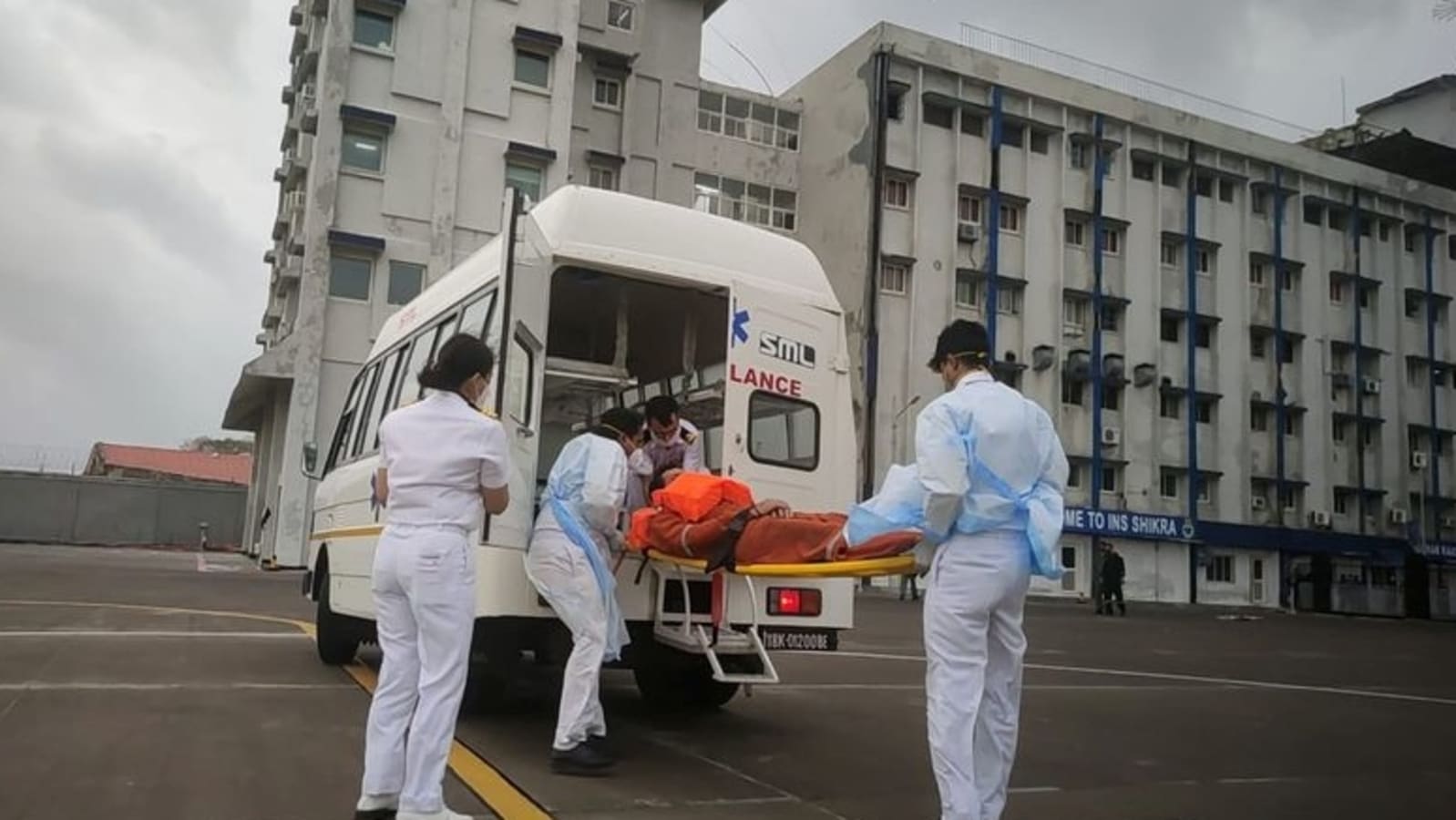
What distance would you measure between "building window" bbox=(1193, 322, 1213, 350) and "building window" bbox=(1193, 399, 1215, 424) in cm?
192

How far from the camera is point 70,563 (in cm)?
2436

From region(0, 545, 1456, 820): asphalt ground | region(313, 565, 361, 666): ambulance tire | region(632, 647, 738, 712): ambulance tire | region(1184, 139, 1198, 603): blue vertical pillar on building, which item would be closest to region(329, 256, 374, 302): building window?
region(0, 545, 1456, 820): asphalt ground

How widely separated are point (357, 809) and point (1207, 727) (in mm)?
6552

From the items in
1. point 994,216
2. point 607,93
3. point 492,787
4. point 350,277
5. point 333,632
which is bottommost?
point 492,787

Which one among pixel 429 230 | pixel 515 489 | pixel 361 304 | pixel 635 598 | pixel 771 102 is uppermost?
Answer: pixel 771 102

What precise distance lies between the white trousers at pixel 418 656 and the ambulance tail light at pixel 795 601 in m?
2.56

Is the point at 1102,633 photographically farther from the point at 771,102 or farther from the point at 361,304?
the point at 771,102

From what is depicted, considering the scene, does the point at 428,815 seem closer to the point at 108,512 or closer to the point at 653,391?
the point at 653,391

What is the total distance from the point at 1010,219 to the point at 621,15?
14.0 m

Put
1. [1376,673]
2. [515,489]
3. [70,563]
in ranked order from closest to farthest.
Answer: [515,489] → [1376,673] → [70,563]

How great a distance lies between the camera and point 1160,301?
4050 centimetres

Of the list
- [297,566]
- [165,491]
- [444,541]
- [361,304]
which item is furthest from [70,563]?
[444,541]

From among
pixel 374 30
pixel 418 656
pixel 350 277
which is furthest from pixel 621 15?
pixel 418 656

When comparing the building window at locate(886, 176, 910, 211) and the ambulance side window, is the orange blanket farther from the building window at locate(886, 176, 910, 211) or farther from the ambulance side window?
the building window at locate(886, 176, 910, 211)
